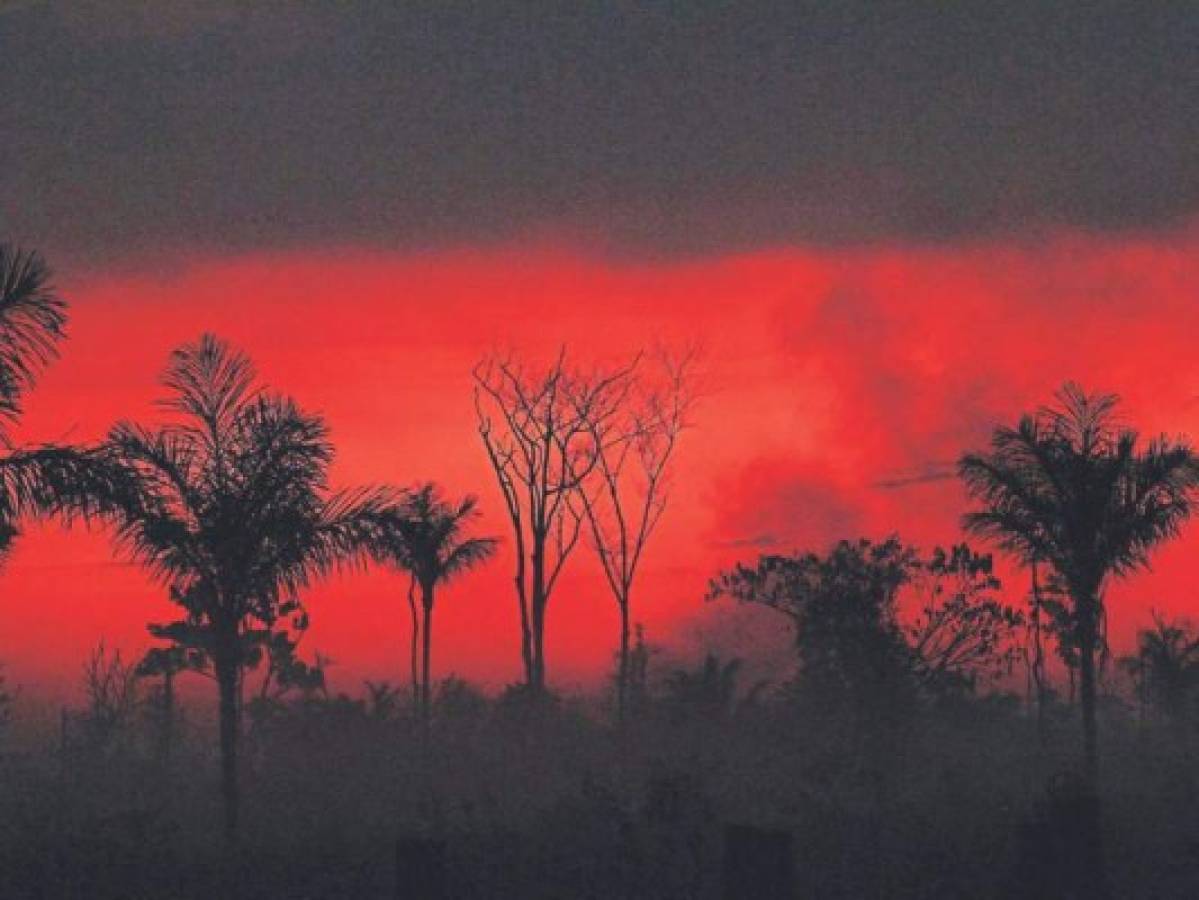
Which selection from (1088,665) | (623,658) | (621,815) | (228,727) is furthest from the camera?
(623,658)

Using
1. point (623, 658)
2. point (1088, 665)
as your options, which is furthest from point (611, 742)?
point (1088, 665)

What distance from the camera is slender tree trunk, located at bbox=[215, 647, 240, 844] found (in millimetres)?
22844

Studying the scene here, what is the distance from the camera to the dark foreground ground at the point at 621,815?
59.2 feet

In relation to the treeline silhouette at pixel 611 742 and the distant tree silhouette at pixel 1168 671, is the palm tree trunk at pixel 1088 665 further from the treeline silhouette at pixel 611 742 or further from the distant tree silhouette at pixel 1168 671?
the distant tree silhouette at pixel 1168 671

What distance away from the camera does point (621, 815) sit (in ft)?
A: 67.2

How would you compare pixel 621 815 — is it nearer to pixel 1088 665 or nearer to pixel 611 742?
pixel 1088 665

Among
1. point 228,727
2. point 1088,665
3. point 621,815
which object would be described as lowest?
point 621,815

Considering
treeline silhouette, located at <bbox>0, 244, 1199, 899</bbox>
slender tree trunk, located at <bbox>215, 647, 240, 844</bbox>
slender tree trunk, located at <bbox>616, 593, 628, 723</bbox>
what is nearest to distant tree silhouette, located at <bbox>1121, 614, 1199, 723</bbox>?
treeline silhouette, located at <bbox>0, 244, 1199, 899</bbox>

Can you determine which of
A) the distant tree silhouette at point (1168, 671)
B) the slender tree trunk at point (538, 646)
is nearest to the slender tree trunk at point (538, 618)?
the slender tree trunk at point (538, 646)

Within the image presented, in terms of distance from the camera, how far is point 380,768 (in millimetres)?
47750

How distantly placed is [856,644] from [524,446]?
1453 cm

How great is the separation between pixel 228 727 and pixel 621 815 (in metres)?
6.40

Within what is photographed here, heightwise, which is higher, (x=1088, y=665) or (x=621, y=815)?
(x=1088, y=665)

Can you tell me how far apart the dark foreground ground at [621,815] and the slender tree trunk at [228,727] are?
546mm
